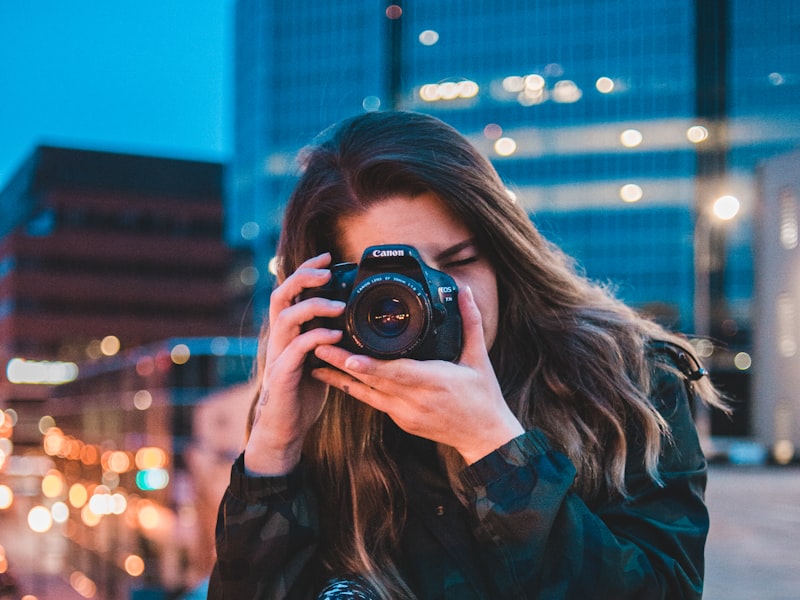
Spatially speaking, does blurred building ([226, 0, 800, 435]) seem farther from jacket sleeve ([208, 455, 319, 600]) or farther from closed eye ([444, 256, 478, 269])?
jacket sleeve ([208, 455, 319, 600])

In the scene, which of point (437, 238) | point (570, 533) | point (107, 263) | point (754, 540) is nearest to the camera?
point (570, 533)

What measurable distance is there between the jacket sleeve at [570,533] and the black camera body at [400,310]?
185 millimetres

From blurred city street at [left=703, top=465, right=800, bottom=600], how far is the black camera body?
2.24m

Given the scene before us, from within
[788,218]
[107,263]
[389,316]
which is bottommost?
[389,316]

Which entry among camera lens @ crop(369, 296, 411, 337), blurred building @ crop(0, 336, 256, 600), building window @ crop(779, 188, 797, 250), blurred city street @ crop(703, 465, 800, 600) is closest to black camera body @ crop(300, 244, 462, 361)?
camera lens @ crop(369, 296, 411, 337)

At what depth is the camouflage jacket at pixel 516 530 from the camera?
3.89ft

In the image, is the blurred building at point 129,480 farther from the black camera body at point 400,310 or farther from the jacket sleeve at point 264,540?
the black camera body at point 400,310

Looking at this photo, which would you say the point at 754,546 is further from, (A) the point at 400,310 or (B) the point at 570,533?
(A) the point at 400,310

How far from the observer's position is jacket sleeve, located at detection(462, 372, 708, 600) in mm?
1181

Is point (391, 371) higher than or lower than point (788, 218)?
lower

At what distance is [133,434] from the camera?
41094mm

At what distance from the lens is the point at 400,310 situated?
128cm

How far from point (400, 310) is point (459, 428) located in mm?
197

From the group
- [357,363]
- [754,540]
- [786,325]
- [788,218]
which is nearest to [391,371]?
[357,363]
